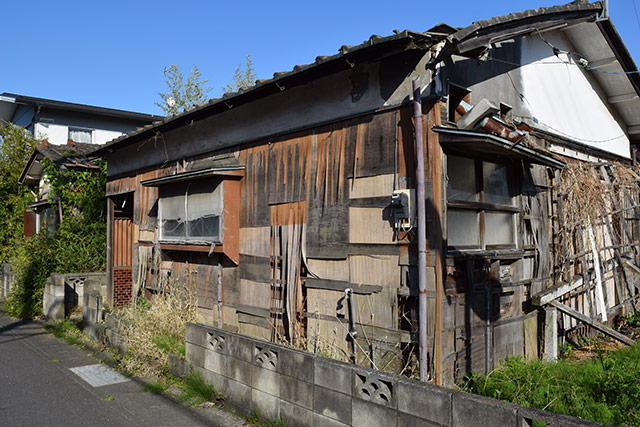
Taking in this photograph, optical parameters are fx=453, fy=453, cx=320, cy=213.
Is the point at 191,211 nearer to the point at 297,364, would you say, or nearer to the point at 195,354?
the point at 195,354

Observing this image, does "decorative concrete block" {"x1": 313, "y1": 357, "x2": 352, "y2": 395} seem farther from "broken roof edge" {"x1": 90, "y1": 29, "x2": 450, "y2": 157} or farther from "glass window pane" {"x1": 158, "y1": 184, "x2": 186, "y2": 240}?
"glass window pane" {"x1": 158, "y1": 184, "x2": 186, "y2": 240}

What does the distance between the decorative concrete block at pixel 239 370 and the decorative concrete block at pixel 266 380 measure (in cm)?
9

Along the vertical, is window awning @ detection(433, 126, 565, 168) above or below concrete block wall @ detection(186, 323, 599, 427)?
above

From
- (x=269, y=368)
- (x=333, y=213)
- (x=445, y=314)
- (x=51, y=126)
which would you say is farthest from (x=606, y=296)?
(x=51, y=126)

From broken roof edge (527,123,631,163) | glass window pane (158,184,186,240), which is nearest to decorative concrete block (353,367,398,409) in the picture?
broken roof edge (527,123,631,163)

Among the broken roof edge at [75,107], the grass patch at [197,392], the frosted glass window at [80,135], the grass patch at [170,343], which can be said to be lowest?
the grass patch at [197,392]

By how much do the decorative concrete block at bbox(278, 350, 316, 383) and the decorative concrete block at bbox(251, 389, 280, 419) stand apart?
39 centimetres

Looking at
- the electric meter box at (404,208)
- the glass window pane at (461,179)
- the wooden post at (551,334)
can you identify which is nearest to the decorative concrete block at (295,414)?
the electric meter box at (404,208)

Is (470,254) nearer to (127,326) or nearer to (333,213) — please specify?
(333,213)

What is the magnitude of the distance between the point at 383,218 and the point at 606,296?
642 cm

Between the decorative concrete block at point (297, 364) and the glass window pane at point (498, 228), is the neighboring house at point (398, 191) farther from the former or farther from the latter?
the decorative concrete block at point (297, 364)

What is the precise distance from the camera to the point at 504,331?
266 inches

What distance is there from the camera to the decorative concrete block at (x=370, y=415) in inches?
165

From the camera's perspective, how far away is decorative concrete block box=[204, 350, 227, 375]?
6.17 metres
